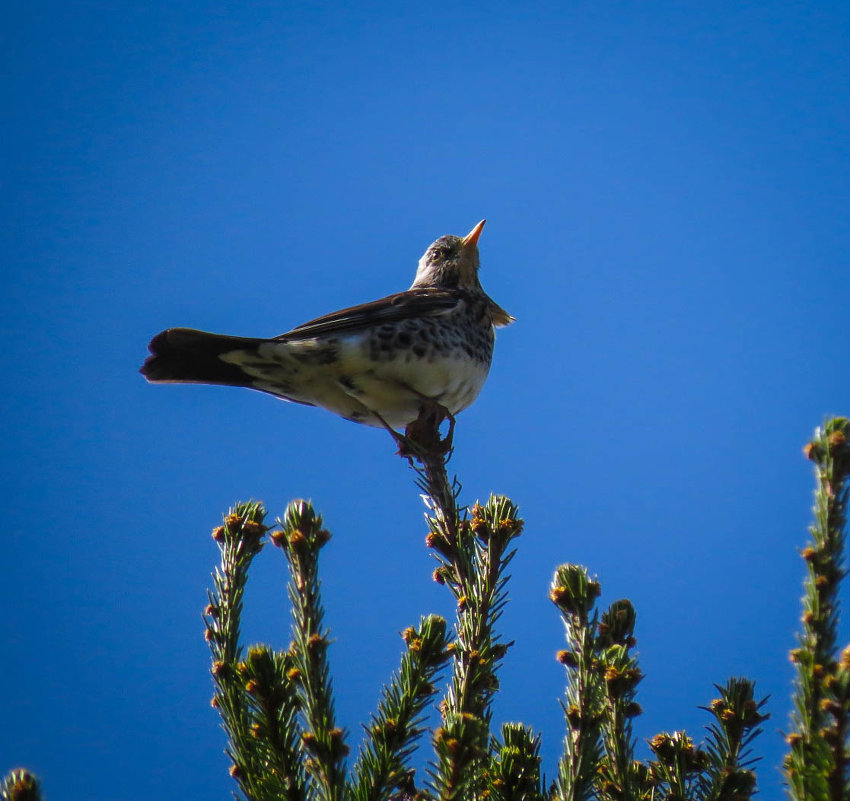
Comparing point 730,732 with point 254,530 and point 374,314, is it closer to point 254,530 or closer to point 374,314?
point 254,530

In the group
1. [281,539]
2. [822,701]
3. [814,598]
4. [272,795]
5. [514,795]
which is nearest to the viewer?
[822,701]

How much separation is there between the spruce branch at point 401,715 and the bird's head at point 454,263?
166 inches

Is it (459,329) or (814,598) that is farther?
(459,329)

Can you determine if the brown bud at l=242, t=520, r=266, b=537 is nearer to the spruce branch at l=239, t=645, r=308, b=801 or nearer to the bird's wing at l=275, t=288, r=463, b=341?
the spruce branch at l=239, t=645, r=308, b=801

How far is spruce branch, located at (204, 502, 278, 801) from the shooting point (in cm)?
206

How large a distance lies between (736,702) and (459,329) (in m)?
3.19

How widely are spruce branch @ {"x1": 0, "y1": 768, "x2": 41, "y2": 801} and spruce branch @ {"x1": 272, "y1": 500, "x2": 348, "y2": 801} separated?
582 mm

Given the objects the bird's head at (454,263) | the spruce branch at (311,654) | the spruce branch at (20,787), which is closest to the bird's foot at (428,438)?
the spruce branch at (311,654)

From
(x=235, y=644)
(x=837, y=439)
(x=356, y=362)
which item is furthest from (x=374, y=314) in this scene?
(x=837, y=439)

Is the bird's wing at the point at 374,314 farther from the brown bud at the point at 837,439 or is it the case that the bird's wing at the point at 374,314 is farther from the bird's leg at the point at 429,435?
the brown bud at the point at 837,439

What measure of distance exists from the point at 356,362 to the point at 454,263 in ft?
5.98

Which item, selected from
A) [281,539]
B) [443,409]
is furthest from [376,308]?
[281,539]

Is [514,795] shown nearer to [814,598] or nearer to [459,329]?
[814,598]

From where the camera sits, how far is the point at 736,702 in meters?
2.14
